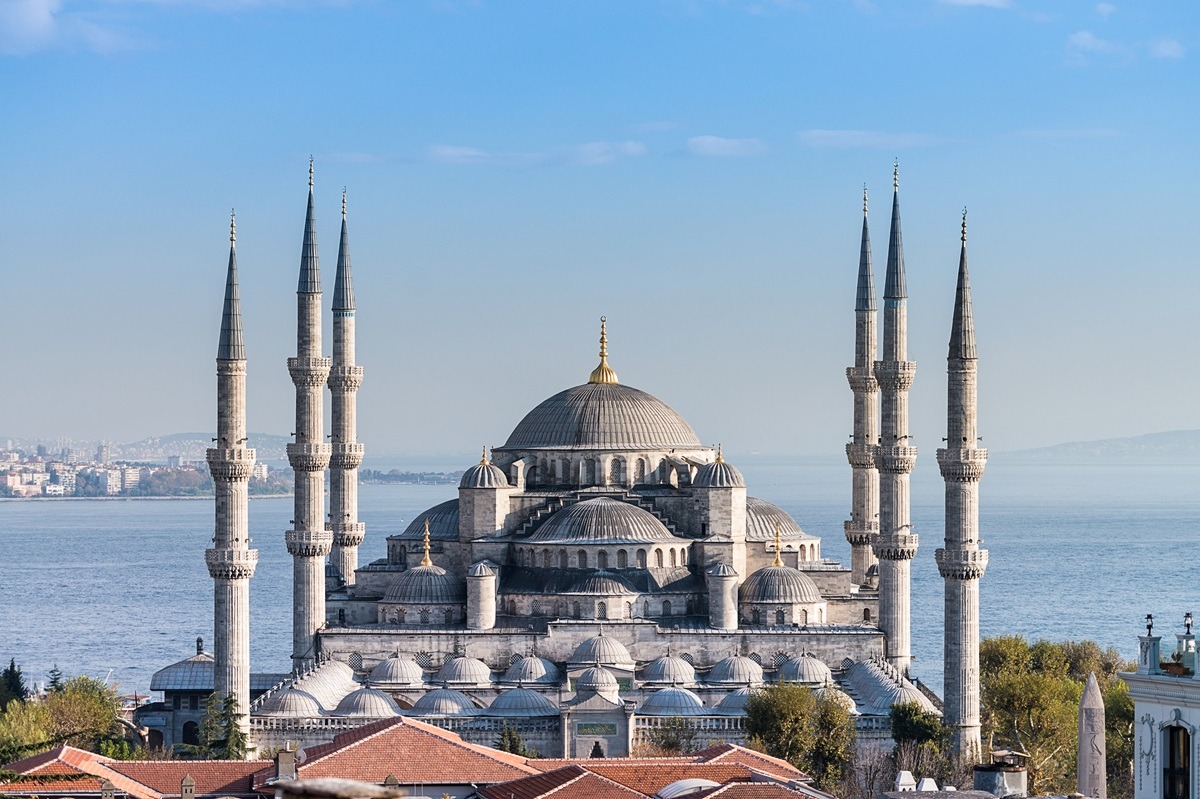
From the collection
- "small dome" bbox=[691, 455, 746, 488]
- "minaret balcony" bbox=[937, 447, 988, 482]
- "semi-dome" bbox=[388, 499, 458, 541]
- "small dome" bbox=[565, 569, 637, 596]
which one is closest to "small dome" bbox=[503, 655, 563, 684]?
"small dome" bbox=[565, 569, 637, 596]

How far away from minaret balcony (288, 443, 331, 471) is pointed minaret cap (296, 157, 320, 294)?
3.77 meters

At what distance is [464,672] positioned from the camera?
143 feet

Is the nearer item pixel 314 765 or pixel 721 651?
pixel 314 765

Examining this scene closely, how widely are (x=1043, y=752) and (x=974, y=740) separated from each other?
1.29 m

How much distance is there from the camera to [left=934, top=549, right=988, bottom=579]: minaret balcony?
41750 millimetres

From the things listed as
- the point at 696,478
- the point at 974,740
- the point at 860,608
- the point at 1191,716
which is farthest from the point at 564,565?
the point at 1191,716

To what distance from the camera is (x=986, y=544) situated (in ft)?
438

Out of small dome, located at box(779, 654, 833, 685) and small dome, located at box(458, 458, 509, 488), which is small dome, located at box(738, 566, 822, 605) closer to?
small dome, located at box(779, 654, 833, 685)

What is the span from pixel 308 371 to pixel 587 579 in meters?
7.86

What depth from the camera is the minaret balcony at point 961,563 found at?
41750mm

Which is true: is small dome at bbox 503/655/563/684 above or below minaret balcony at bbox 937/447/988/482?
below

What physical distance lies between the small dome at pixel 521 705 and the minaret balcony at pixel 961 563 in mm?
7971

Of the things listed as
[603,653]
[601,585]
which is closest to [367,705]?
[603,653]

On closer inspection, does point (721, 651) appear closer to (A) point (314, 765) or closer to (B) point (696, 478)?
(B) point (696, 478)
